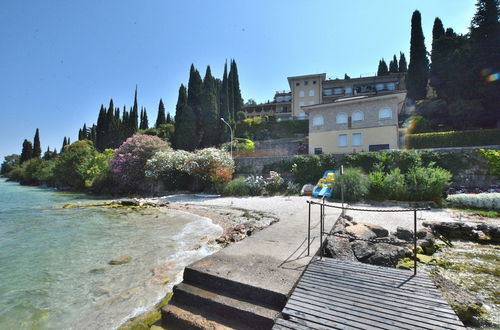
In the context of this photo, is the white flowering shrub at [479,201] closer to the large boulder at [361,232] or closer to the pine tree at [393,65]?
the large boulder at [361,232]

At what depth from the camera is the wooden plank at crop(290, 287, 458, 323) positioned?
2803mm

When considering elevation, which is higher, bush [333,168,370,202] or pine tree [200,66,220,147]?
pine tree [200,66,220,147]

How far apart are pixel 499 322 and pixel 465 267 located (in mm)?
2352

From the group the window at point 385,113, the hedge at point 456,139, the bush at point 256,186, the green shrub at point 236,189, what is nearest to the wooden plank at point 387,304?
the bush at point 256,186

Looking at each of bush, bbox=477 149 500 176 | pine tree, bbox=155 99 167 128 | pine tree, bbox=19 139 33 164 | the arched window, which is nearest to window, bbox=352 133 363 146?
the arched window

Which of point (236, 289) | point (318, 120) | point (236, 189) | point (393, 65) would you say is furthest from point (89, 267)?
point (393, 65)

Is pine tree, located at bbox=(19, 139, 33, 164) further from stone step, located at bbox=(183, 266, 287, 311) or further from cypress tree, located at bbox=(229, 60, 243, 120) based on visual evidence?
stone step, located at bbox=(183, 266, 287, 311)

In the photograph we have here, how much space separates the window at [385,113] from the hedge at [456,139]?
2649 millimetres

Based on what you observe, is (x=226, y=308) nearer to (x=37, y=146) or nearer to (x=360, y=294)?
(x=360, y=294)

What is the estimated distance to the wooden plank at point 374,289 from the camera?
3.14 m

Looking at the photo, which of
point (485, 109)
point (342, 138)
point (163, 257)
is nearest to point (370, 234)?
point (163, 257)

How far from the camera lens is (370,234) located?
628 cm

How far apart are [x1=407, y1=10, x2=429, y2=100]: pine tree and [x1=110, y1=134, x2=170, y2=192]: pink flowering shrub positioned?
36.5m

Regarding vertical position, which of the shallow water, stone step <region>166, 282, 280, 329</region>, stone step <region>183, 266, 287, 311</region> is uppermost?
stone step <region>183, 266, 287, 311</region>
